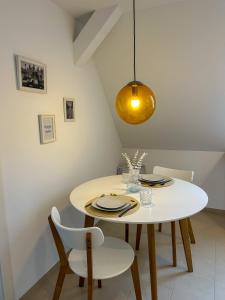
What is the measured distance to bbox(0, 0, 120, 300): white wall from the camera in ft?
5.14

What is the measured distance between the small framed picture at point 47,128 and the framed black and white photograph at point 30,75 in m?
0.21

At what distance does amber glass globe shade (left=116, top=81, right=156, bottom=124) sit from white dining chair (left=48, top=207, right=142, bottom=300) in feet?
2.79

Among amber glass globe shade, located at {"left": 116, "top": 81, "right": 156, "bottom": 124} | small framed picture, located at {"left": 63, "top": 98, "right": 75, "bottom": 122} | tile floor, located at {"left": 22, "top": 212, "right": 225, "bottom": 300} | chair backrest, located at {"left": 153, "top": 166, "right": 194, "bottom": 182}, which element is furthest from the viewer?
chair backrest, located at {"left": 153, "top": 166, "right": 194, "bottom": 182}

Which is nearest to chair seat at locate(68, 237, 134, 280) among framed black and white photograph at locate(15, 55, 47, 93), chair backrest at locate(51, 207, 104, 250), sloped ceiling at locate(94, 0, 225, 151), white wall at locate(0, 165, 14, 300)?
chair backrest at locate(51, 207, 104, 250)

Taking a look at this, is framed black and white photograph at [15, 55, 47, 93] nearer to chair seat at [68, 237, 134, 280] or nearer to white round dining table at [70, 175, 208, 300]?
white round dining table at [70, 175, 208, 300]

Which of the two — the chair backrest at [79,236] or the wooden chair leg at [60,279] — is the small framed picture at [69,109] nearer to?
the chair backrest at [79,236]

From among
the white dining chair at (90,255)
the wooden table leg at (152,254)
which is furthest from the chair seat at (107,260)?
the wooden table leg at (152,254)

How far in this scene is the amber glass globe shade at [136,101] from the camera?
5.45 feet

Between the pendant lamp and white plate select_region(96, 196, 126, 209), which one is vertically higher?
the pendant lamp

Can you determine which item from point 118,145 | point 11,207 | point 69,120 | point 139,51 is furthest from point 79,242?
point 118,145

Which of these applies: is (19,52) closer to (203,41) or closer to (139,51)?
(139,51)

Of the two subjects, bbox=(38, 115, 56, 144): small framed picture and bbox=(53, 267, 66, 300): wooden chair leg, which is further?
bbox=(38, 115, 56, 144): small framed picture

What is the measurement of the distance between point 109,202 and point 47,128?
30.4 inches

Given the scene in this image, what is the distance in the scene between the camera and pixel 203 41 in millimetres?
2094
